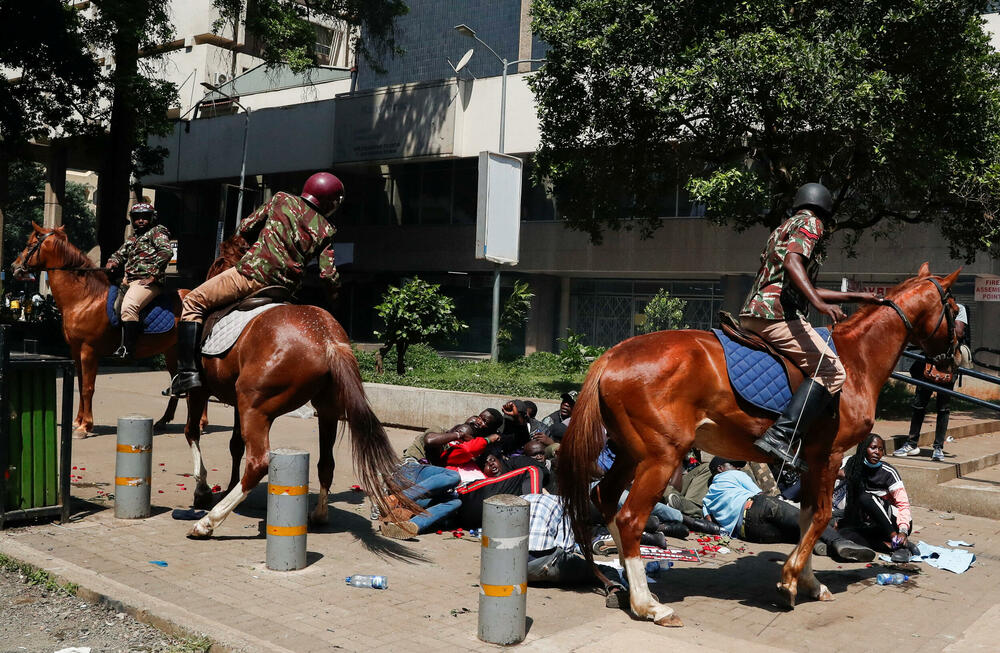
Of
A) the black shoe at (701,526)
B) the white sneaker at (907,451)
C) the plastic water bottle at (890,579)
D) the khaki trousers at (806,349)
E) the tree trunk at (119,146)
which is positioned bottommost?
the black shoe at (701,526)

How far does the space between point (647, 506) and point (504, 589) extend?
4.28 ft

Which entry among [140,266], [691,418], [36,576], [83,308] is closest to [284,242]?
[36,576]

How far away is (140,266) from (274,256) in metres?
4.86

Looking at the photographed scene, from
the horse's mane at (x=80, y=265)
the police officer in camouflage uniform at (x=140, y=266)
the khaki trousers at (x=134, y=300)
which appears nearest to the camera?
the police officer in camouflage uniform at (x=140, y=266)

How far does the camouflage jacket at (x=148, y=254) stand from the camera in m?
12.0

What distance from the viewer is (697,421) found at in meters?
6.51

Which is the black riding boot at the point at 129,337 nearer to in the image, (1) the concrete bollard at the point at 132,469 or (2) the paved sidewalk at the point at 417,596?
(2) the paved sidewalk at the point at 417,596

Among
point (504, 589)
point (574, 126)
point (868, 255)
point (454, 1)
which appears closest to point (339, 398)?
point (504, 589)

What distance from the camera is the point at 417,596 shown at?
21.1 ft

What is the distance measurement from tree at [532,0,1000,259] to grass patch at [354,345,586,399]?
4572mm

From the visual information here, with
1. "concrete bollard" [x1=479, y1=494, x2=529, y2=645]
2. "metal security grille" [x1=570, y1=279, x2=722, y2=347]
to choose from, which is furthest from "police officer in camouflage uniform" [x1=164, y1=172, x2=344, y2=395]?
"metal security grille" [x1=570, y1=279, x2=722, y2=347]

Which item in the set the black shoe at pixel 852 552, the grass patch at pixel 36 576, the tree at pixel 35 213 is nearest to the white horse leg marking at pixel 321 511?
the grass patch at pixel 36 576

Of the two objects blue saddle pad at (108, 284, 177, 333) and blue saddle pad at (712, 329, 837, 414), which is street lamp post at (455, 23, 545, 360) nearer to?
blue saddle pad at (108, 284, 177, 333)

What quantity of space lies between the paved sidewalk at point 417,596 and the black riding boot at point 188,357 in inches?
49.1
